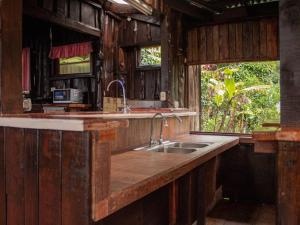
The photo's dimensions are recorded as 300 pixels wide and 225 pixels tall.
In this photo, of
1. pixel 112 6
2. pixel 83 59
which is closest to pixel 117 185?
pixel 112 6

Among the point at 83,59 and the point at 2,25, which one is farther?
Answer: the point at 83,59

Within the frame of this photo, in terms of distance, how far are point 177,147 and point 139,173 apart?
1643mm

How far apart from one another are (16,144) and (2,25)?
989 millimetres

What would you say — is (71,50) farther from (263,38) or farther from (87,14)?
(263,38)

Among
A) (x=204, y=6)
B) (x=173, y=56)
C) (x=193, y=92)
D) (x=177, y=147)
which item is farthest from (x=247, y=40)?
(x=177, y=147)

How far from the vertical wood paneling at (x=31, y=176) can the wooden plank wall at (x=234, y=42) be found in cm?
399

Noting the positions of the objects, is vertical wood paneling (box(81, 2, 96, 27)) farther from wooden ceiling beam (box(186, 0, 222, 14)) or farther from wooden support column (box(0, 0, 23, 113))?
wooden support column (box(0, 0, 23, 113))

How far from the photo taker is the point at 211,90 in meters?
7.93

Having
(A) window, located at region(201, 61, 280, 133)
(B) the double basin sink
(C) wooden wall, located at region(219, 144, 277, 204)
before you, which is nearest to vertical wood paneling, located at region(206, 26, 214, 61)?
(C) wooden wall, located at region(219, 144, 277, 204)

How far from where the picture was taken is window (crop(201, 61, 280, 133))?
768cm

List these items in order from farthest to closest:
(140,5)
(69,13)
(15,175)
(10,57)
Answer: (69,13) < (140,5) < (10,57) < (15,175)

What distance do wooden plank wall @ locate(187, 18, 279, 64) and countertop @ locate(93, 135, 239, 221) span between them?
2.52m

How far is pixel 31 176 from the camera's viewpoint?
146 centimetres

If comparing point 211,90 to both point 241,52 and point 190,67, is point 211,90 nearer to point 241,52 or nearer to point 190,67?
point 190,67
